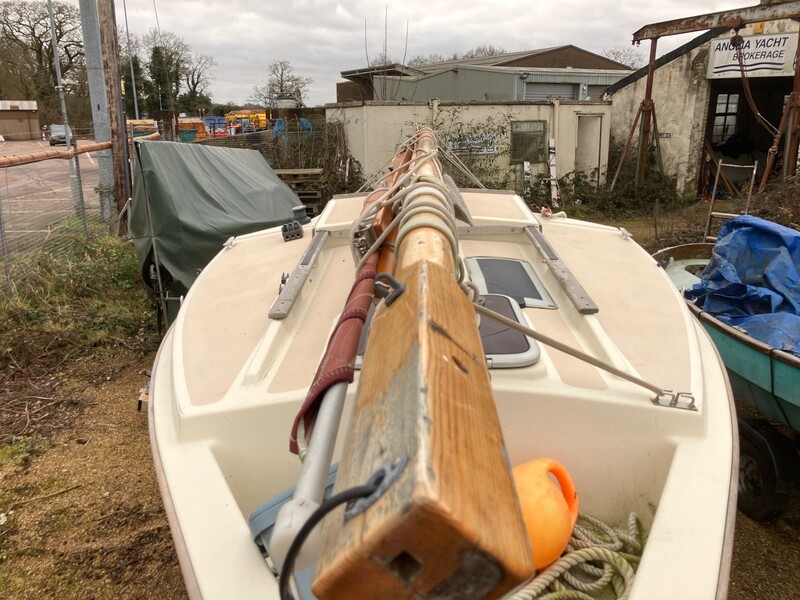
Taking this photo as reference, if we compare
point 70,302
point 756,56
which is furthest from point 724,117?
point 70,302

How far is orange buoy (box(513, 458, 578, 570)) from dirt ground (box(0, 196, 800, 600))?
5.84 ft

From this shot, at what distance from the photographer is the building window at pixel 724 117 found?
16.5 m

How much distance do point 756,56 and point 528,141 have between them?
483cm

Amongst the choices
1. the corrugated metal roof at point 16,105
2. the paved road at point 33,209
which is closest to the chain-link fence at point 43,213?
the paved road at point 33,209

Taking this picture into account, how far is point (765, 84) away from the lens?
15.6 m

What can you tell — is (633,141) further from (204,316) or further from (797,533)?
(204,316)

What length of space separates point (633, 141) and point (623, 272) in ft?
38.7

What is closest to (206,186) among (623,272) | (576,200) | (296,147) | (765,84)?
(623,272)

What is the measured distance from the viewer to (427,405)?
74 centimetres

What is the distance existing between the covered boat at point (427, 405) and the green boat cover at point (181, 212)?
1392 millimetres

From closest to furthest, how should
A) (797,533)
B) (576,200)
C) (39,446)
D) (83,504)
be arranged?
1. (797,533)
2. (83,504)
3. (39,446)
4. (576,200)

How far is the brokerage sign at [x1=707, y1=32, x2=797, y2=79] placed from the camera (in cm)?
1168

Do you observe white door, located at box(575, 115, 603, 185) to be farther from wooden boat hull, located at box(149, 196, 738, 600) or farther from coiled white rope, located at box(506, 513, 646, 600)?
coiled white rope, located at box(506, 513, 646, 600)

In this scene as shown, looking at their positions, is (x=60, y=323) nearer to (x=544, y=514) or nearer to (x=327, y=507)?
(x=544, y=514)
